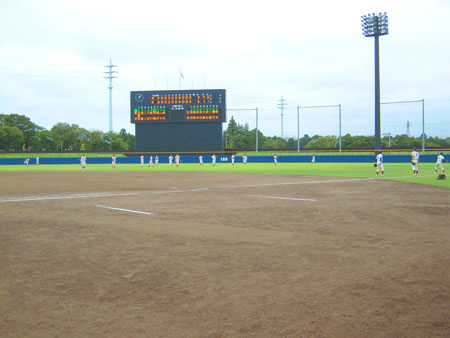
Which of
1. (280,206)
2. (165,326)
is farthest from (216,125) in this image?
(165,326)

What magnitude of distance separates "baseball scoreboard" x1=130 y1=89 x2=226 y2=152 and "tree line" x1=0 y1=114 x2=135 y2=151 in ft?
144

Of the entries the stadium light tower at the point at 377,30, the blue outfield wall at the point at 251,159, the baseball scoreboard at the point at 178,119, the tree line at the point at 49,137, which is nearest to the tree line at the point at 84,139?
the tree line at the point at 49,137

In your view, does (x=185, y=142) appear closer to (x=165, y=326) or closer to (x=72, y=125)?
(x=165, y=326)

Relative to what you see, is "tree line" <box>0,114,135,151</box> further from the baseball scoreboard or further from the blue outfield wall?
the baseball scoreboard

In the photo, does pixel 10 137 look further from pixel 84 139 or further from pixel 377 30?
pixel 377 30

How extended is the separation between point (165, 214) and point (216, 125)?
146ft

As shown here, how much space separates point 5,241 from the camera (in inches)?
259

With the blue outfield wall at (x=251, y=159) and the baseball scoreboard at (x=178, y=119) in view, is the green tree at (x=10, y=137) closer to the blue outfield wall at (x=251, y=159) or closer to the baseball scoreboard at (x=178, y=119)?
the blue outfield wall at (x=251, y=159)

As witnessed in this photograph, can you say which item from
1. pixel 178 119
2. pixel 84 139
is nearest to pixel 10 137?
pixel 84 139

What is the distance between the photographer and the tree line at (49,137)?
93.9 metres

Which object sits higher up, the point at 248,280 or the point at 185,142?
the point at 185,142

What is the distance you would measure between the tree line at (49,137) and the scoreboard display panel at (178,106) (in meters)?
44.4

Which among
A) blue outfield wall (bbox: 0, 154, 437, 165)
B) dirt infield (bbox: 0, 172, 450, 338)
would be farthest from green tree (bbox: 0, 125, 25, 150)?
dirt infield (bbox: 0, 172, 450, 338)

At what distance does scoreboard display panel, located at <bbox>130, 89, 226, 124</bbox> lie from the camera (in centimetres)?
5291
